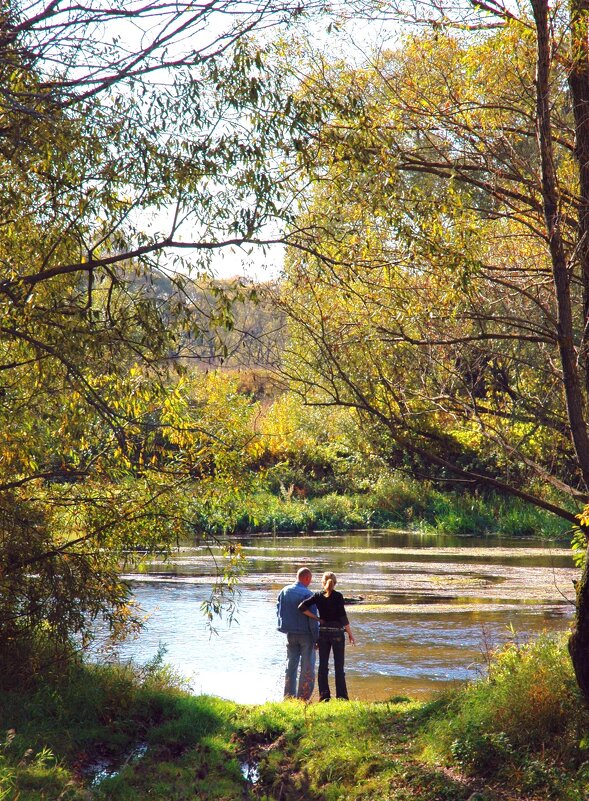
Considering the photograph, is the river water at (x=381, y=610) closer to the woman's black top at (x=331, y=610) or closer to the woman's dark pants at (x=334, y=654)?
the woman's dark pants at (x=334, y=654)

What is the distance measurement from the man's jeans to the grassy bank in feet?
71.9

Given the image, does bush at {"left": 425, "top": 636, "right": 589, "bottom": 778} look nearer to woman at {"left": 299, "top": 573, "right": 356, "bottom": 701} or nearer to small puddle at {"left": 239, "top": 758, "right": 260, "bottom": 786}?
small puddle at {"left": 239, "top": 758, "right": 260, "bottom": 786}

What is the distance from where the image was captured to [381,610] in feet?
62.2

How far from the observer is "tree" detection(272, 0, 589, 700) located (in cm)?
862

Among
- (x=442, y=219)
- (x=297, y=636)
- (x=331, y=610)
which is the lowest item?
(x=297, y=636)

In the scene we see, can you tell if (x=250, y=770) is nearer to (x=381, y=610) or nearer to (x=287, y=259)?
(x=287, y=259)

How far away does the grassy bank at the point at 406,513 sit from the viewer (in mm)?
34469

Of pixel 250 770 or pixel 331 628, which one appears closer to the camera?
pixel 250 770

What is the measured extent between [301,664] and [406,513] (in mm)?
26969

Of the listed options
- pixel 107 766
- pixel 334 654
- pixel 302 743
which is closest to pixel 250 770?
pixel 302 743

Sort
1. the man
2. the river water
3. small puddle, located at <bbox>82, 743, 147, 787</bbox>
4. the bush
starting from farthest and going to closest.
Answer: the river water < the man < small puddle, located at <bbox>82, 743, 147, 787</bbox> < the bush

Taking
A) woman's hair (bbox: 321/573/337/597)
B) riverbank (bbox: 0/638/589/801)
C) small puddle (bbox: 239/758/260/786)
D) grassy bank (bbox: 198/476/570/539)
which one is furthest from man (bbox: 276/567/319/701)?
grassy bank (bbox: 198/476/570/539)

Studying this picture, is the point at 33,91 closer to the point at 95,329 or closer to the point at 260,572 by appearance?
the point at 95,329

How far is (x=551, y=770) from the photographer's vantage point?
738cm
